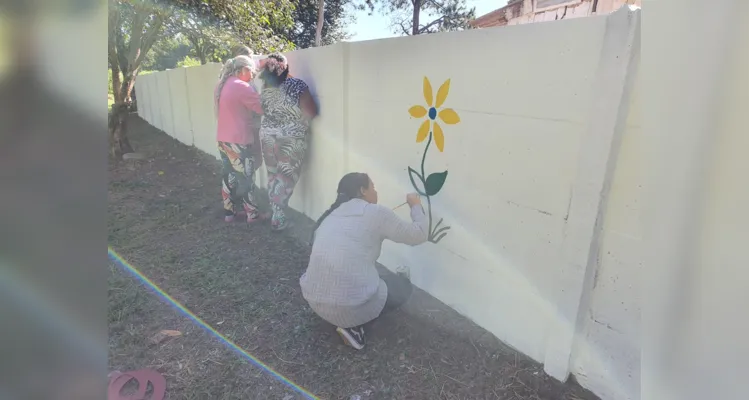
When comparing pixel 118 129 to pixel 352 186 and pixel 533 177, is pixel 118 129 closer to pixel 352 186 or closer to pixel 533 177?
pixel 352 186

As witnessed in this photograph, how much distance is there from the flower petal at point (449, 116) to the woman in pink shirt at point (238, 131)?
2.18 meters

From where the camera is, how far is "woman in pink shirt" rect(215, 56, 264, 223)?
4.13 metres

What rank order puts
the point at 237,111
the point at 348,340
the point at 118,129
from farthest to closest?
the point at 118,129, the point at 237,111, the point at 348,340

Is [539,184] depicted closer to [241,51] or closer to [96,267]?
[96,267]

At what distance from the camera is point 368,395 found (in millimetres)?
2150

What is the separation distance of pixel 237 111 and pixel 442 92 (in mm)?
2431

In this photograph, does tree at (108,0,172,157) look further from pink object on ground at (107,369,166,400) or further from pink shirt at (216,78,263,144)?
pink object on ground at (107,369,166,400)

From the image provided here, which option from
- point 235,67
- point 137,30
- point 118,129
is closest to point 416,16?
point 137,30

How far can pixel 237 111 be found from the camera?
4180 mm

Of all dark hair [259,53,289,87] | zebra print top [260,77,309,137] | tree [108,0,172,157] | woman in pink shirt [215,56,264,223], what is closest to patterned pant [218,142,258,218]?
woman in pink shirt [215,56,264,223]

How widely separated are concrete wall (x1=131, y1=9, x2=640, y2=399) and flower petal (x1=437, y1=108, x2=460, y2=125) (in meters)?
0.03

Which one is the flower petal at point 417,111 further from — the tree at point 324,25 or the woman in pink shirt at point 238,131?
the tree at point 324,25

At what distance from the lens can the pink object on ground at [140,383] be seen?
6.96 feet

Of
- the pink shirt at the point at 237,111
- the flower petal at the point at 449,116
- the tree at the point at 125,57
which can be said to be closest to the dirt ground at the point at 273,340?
the pink shirt at the point at 237,111
